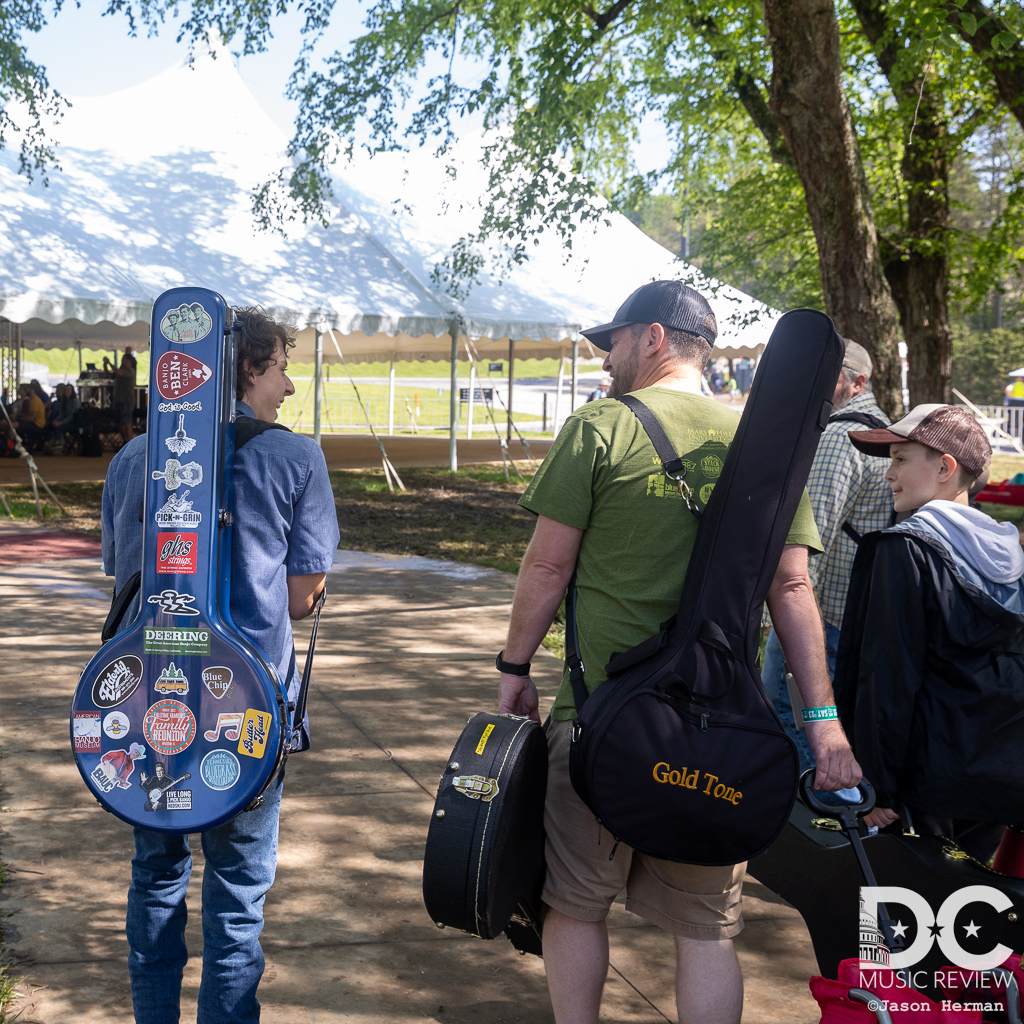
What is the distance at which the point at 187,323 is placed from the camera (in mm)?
2330

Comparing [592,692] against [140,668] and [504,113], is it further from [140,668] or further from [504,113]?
[504,113]

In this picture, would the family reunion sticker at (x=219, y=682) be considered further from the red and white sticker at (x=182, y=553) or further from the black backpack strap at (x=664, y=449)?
the black backpack strap at (x=664, y=449)

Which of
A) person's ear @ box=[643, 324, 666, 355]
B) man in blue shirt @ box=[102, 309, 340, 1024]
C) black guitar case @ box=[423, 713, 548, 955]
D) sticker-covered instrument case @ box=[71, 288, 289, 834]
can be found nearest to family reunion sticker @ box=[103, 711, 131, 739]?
sticker-covered instrument case @ box=[71, 288, 289, 834]

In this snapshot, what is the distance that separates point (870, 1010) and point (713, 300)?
15081 millimetres

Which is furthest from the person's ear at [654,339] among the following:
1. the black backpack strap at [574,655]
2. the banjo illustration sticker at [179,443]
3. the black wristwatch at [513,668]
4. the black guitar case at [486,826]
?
the banjo illustration sticker at [179,443]

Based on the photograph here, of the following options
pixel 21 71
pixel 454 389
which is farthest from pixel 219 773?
pixel 454 389

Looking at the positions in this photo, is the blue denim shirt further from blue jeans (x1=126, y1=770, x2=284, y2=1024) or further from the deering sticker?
blue jeans (x1=126, y1=770, x2=284, y2=1024)

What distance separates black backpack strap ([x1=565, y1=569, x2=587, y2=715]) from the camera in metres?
2.38

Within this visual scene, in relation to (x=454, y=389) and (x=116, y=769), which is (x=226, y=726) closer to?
(x=116, y=769)

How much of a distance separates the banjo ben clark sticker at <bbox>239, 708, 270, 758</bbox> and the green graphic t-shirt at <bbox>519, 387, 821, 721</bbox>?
71 cm

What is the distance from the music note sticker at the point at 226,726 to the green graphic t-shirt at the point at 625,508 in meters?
0.77

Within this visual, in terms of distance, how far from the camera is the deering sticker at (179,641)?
2.32 meters

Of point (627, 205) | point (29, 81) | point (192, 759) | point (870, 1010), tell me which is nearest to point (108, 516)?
point (192, 759)

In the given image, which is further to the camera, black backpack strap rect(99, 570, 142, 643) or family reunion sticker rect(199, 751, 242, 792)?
black backpack strap rect(99, 570, 142, 643)
